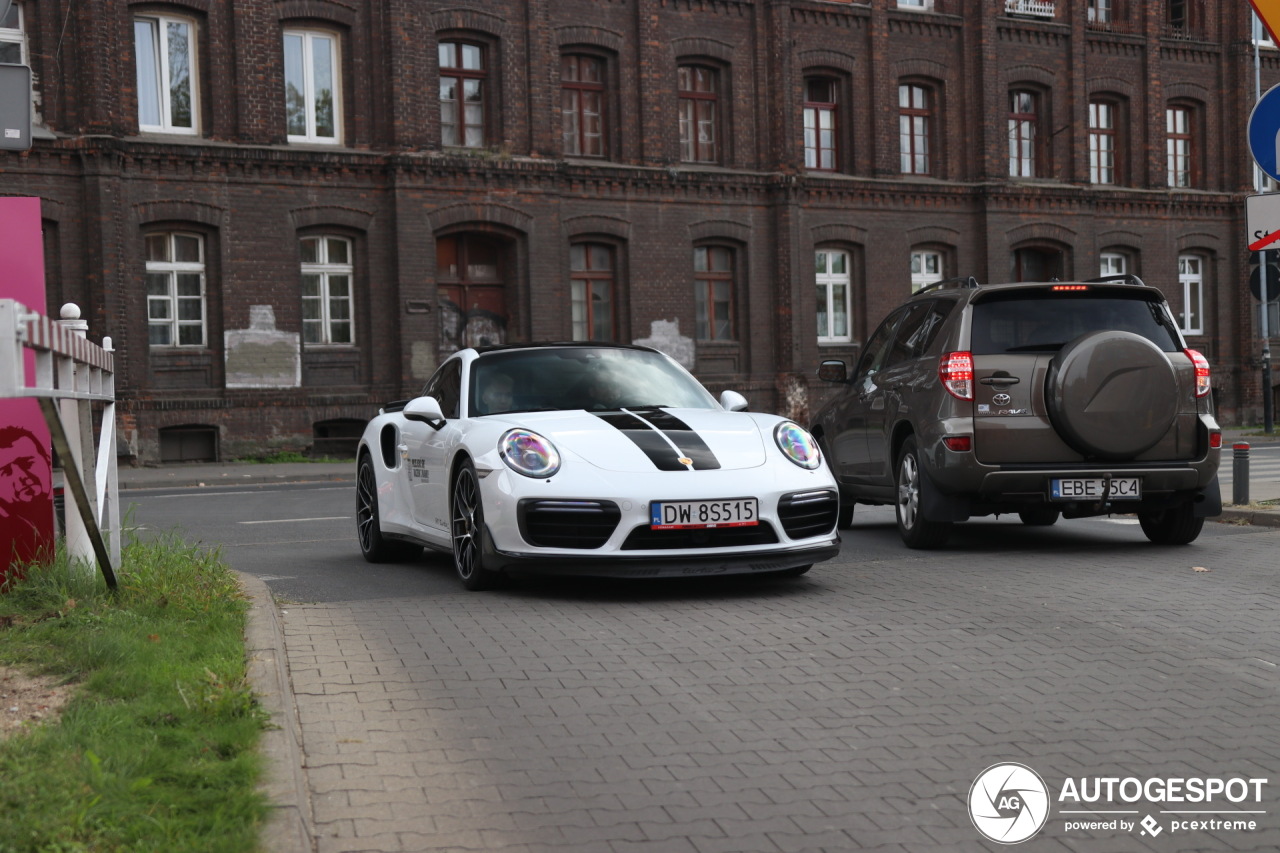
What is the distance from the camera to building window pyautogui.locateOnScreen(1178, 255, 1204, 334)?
3941cm

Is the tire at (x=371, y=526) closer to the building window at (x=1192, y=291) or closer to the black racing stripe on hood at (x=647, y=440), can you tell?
the black racing stripe on hood at (x=647, y=440)

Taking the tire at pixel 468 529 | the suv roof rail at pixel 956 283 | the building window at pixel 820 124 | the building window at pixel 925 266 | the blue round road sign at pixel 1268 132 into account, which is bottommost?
the tire at pixel 468 529

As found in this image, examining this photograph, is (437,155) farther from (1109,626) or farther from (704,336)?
(1109,626)

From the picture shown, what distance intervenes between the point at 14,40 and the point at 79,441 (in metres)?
22.2

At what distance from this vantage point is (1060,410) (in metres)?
9.60

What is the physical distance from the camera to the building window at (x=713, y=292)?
32.9 metres

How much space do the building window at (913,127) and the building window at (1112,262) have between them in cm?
607

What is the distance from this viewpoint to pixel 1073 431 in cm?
961

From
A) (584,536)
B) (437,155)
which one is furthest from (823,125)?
(584,536)

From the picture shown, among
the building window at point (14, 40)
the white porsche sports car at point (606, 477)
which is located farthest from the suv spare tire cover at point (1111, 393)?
the building window at point (14, 40)

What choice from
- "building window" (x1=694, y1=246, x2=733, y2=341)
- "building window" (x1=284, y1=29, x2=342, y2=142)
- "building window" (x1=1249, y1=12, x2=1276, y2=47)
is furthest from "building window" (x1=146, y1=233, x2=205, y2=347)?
"building window" (x1=1249, y1=12, x2=1276, y2=47)

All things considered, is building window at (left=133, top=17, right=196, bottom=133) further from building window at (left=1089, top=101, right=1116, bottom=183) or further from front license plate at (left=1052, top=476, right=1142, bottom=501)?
building window at (left=1089, top=101, right=1116, bottom=183)

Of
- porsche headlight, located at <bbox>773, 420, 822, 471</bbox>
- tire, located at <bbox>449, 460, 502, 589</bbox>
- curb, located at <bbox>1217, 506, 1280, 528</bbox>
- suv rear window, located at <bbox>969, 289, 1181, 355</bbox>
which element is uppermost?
suv rear window, located at <bbox>969, 289, 1181, 355</bbox>

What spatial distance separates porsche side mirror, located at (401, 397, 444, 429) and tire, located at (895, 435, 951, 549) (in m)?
3.46
